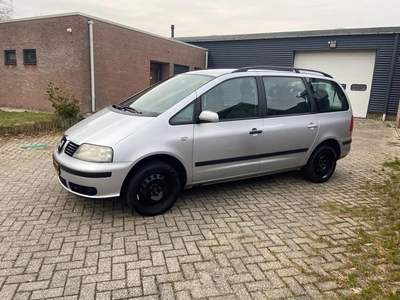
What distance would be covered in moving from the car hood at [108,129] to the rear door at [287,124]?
1.75 m

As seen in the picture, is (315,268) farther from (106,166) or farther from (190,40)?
(190,40)

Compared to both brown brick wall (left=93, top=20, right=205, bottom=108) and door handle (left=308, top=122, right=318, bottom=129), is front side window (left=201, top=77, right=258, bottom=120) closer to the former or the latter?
door handle (left=308, top=122, right=318, bottom=129)

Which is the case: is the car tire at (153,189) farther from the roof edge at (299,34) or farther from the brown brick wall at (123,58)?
the roof edge at (299,34)

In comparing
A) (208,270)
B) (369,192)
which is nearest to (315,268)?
(208,270)

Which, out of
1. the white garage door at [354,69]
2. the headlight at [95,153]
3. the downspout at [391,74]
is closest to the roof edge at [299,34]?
the downspout at [391,74]

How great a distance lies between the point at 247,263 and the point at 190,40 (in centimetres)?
1854

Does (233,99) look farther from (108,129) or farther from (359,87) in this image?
(359,87)

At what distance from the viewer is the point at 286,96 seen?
4453 mm

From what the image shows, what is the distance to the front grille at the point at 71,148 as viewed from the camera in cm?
335

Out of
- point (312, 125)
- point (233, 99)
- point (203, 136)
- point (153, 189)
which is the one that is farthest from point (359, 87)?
point (153, 189)

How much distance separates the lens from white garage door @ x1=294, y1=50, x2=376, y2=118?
1485 cm

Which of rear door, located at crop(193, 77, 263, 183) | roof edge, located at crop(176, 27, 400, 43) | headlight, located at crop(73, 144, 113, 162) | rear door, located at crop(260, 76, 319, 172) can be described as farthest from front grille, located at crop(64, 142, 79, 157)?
roof edge, located at crop(176, 27, 400, 43)

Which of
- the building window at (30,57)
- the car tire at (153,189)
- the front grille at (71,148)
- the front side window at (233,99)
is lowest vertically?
the car tire at (153,189)

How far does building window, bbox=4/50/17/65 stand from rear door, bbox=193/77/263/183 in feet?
42.2
